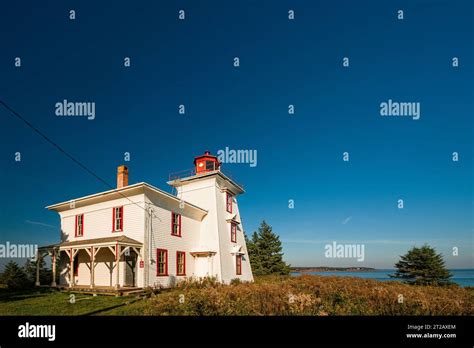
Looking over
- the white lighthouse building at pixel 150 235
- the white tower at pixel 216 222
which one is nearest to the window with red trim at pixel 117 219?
the white lighthouse building at pixel 150 235

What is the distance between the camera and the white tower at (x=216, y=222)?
2191 centimetres

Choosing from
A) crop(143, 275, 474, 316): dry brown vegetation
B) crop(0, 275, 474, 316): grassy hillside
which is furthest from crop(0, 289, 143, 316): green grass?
crop(143, 275, 474, 316): dry brown vegetation

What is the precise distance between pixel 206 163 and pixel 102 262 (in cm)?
1130

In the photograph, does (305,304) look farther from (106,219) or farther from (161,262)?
(106,219)

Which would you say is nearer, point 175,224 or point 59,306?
point 59,306

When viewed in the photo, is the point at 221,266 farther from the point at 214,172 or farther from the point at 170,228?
the point at 214,172

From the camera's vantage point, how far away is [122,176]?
20578 millimetres

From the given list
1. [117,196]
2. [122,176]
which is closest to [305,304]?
[117,196]

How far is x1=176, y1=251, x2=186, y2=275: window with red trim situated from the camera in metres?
20.1

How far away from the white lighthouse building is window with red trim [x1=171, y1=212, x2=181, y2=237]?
0.05m

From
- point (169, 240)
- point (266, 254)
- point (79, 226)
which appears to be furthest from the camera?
point (266, 254)

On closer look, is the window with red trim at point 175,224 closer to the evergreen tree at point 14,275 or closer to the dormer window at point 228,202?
the dormer window at point 228,202
